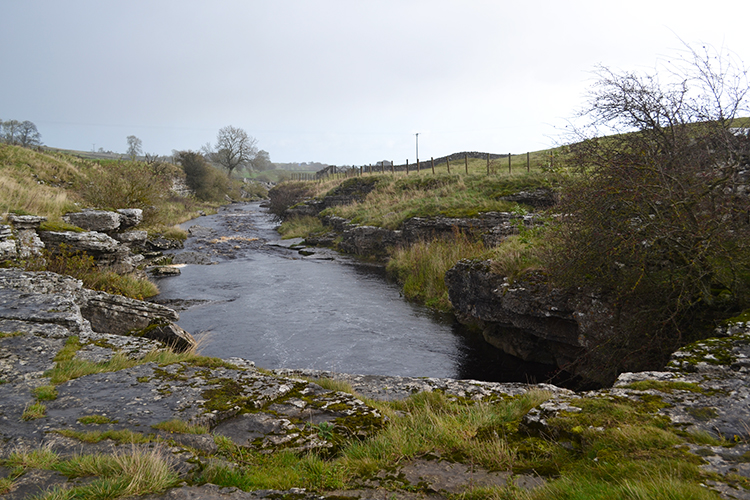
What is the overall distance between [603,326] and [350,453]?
594cm

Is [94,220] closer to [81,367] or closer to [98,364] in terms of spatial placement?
[98,364]

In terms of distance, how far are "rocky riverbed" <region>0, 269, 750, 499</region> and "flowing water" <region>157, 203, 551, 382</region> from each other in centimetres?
376

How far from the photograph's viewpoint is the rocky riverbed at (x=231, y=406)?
3133mm

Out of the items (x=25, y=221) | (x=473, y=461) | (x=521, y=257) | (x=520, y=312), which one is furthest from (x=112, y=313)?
(x=521, y=257)

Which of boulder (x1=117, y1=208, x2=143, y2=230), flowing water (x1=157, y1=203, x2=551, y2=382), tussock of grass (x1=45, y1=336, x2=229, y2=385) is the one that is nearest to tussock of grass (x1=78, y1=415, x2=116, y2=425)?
tussock of grass (x1=45, y1=336, x2=229, y2=385)

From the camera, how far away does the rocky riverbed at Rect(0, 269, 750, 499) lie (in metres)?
3.13

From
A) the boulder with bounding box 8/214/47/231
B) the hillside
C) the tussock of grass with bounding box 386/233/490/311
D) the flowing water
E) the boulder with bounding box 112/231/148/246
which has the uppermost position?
the hillside

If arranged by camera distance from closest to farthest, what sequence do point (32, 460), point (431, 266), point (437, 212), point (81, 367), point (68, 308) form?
point (32, 460)
point (81, 367)
point (68, 308)
point (431, 266)
point (437, 212)

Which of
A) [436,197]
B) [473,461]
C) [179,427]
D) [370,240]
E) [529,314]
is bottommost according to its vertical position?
[529,314]

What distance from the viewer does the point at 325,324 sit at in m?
13.3

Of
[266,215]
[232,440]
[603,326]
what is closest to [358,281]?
[603,326]

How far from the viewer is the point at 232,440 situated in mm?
4016

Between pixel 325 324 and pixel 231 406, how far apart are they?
873 centimetres

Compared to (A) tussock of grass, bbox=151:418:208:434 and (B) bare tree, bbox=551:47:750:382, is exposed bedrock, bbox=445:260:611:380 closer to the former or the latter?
(B) bare tree, bbox=551:47:750:382
